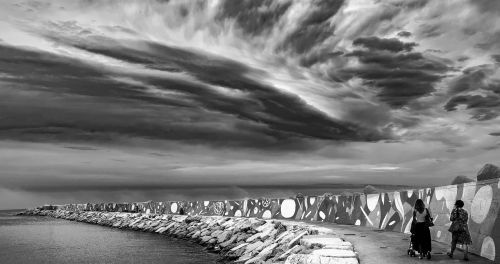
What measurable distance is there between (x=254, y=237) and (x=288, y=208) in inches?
333

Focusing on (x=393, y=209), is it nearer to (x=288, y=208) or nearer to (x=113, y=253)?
(x=288, y=208)

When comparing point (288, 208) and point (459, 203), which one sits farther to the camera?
point (288, 208)

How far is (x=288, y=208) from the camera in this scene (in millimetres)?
33906

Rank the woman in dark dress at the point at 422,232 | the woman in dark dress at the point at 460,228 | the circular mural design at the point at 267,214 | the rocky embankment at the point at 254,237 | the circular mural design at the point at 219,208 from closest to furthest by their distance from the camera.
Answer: the rocky embankment at the point at 254,237
the woman in dark dress at the point at 460,228
the woman in dark dress at the point at 422,232
the circular mural design at the point at 267,214
the circular mural design at the point at 219,208

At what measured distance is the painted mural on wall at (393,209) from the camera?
1240 cm

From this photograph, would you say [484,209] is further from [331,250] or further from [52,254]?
[52,254]

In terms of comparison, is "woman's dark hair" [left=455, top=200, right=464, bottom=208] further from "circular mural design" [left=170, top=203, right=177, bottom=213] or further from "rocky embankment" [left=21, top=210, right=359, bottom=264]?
"circular mural design" [left=170, top=203, right=177, bottom=213]

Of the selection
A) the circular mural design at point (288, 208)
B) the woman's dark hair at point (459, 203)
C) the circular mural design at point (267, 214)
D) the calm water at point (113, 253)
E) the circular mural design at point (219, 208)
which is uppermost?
the woman's dark hair at point (459, 203)

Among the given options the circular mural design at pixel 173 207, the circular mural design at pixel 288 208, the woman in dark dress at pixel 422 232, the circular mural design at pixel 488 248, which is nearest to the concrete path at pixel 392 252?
the circular mural design at pixel 488 248

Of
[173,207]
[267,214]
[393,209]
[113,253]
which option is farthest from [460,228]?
[173,207]

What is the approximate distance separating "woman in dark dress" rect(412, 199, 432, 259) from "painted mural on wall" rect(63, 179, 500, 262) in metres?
1.47

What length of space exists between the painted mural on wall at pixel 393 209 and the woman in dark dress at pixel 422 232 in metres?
1.47

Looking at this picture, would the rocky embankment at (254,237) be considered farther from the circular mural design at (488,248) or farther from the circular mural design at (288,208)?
the circular mural design at (488,248)

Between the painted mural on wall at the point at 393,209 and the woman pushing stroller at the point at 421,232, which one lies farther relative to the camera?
the woman pushing stroller at the point at 421,232
